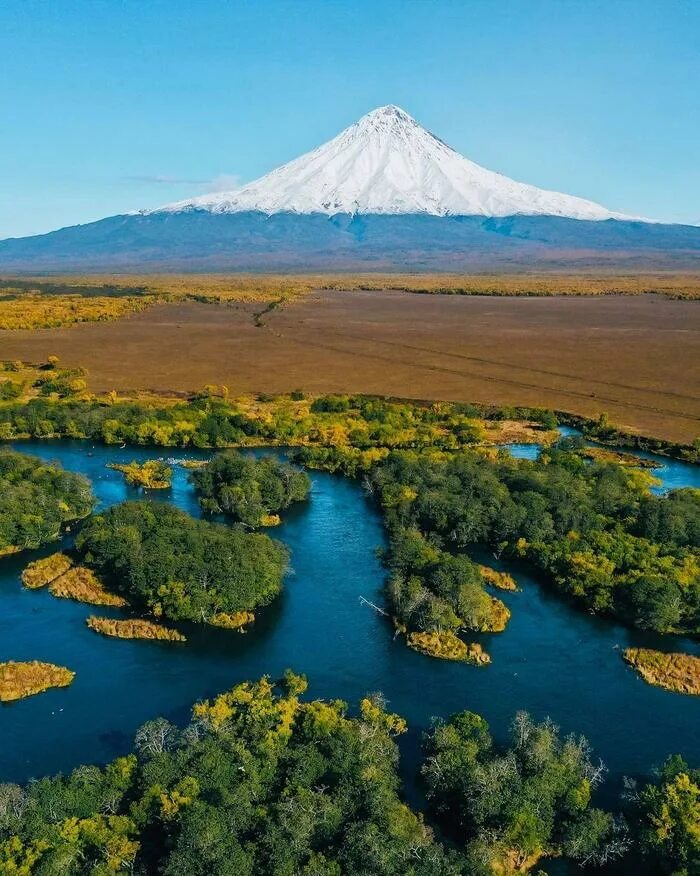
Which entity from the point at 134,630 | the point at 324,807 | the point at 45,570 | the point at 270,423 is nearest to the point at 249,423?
the point at 270,423

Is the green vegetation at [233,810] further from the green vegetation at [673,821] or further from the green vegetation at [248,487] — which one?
the green vegetation at [248,487]

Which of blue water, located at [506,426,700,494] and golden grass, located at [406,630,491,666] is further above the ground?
blue water, located at [506,426,700,494]

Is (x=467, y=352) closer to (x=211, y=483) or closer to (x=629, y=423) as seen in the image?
(x=629, y=423)

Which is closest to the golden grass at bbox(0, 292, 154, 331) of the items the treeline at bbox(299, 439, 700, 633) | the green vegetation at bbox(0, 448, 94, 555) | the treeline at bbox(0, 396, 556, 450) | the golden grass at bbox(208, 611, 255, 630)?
the treeline at bbox(0, 396, 556, 450)

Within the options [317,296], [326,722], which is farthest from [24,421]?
[317,296]

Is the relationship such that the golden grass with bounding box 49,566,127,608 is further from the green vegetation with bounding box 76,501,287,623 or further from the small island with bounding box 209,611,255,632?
the small island with bounding box 209,611,255,632

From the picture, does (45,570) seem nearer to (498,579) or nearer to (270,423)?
(498,579)
